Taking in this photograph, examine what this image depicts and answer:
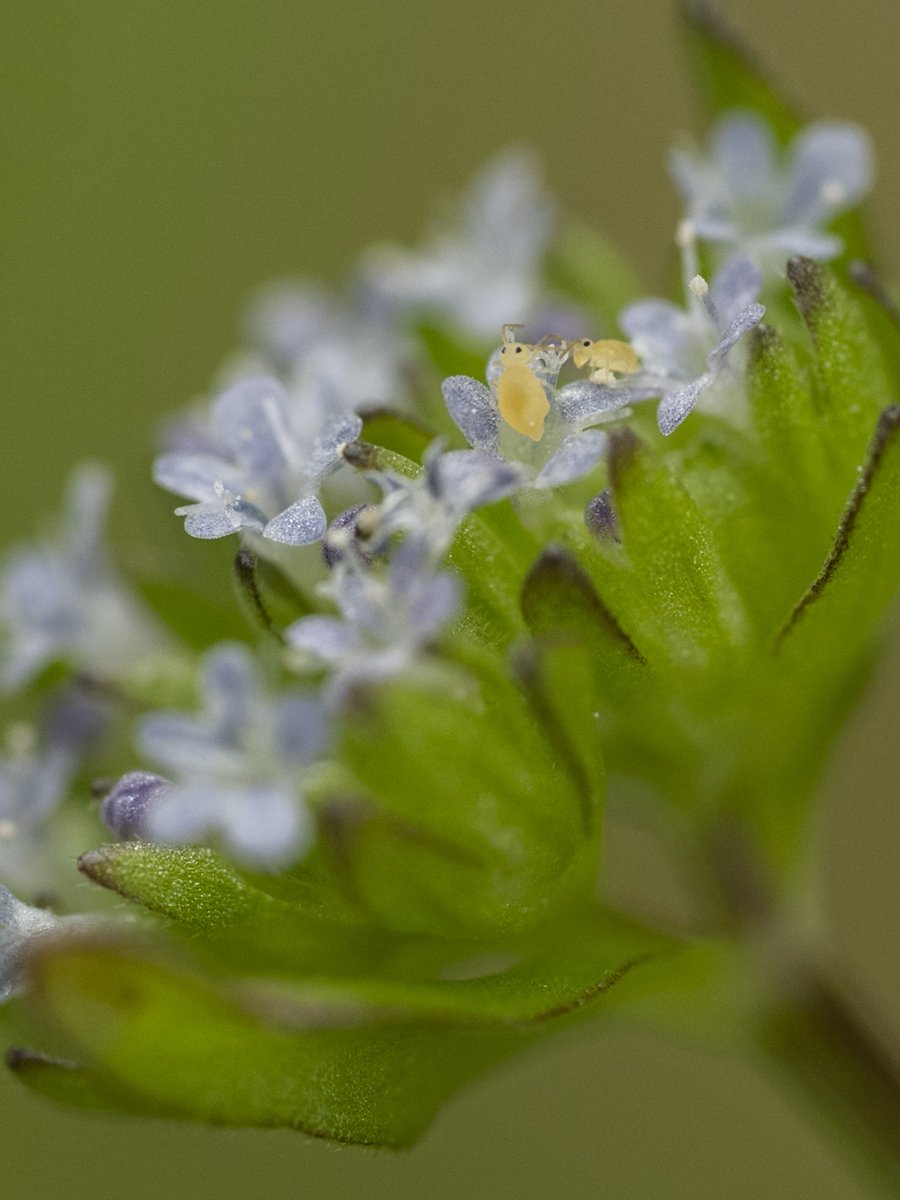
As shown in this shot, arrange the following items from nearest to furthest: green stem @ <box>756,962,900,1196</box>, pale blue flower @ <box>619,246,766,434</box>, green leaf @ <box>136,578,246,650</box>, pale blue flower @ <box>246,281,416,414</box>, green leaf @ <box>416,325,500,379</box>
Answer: pale blue flower @ <box>619,246,766,434</box>
green stem @ <box>756,962,900,1196</box>
green leaf @ <box>136,578,246,650</box>
pale blue flower @ <box>246,281,416,414</box>
green leaf @ <box>416,325,500,379</box>

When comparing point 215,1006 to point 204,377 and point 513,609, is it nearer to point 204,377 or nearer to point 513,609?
point 513,609

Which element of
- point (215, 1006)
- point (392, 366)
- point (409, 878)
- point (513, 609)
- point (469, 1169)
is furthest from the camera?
point (469, 1169)

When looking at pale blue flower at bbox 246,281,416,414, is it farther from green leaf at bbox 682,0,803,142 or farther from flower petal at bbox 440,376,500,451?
green leaf at bbox 682,0,803,142

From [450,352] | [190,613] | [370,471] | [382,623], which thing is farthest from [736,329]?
[190,613]

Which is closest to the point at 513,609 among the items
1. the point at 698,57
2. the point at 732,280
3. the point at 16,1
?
the point at 732,280

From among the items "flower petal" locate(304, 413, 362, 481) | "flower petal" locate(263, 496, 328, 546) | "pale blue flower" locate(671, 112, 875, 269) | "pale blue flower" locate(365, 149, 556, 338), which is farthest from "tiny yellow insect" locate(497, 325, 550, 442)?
"pale blue flower" locate(365, 149, 556, 338)

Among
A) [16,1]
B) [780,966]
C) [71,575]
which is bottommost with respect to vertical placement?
[780,966]
